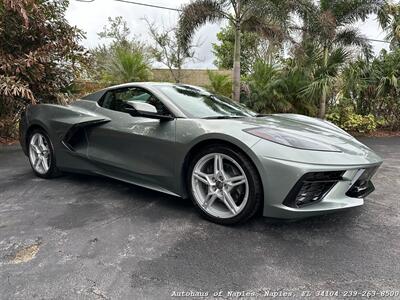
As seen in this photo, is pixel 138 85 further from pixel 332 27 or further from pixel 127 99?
pixel 332 27

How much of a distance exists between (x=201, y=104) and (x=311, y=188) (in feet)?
4.37

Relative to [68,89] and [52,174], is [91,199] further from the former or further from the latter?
[68,89]

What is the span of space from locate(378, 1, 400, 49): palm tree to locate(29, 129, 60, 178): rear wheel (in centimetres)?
920

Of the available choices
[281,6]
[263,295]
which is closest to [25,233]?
[263,295]

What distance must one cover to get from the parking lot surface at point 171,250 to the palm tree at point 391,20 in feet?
25.4

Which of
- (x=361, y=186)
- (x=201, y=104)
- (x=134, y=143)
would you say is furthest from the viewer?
(x=201, y=104)

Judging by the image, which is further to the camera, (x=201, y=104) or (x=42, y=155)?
(x=42, y=155)

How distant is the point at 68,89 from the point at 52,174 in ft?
A: 10.8

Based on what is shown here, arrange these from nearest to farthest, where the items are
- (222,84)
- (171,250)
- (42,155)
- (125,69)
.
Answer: (171,250)
(42,155)
(125,69)
(222,84)

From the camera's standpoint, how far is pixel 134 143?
3.01 m

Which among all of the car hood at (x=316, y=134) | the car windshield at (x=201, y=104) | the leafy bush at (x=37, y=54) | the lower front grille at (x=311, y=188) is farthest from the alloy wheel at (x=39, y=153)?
the lower front grille at (x=311, y=188)

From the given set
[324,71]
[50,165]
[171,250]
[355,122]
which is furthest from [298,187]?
[355,122]

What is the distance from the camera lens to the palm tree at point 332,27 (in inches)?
332

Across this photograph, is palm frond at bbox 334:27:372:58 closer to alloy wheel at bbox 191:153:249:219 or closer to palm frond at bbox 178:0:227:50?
palm frond at bbox 178:0:227:50
